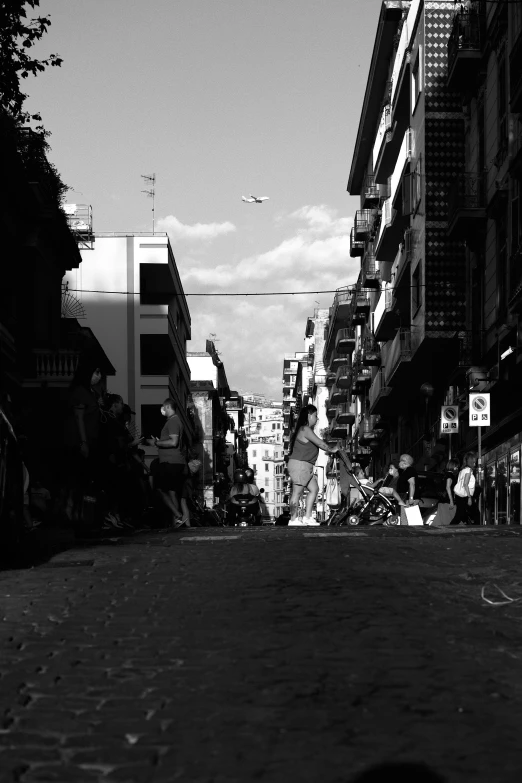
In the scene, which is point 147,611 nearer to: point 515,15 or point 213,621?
point 213,621

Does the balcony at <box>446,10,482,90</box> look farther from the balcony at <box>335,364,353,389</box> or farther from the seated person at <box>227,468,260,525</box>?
the balcony at <box>335,364,353,389</box>

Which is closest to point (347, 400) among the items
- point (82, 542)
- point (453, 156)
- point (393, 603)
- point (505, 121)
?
point (453, 156)

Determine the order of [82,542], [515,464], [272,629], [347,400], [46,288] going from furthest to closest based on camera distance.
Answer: [347,400] → [46,288] → [515,464] → [82,542] → [272,629]

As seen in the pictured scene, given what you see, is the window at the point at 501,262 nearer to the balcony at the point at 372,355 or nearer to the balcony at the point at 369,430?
the balcony at the point at 372,355

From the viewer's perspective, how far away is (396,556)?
11.8m

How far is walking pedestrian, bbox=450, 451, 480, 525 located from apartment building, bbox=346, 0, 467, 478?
11.3 m

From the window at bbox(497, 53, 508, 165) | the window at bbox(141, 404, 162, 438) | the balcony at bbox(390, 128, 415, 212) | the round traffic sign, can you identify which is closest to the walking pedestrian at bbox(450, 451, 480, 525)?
the round traffic sign

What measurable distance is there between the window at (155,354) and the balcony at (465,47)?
116 ft

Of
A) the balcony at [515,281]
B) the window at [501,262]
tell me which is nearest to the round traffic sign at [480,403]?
the balcony at [515,281]

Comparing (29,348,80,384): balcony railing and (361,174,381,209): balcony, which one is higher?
(361,174,381,209): balcony

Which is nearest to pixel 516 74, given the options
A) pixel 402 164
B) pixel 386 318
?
pixel 402 164

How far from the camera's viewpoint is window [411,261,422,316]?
133 feet

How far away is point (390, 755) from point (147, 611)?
3746 millimetres

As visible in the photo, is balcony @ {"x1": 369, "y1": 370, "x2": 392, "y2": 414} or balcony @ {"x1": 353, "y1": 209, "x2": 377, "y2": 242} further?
balcony @ {"x1": 353, "y1": 209, "x2": 377, "y2": 242}
